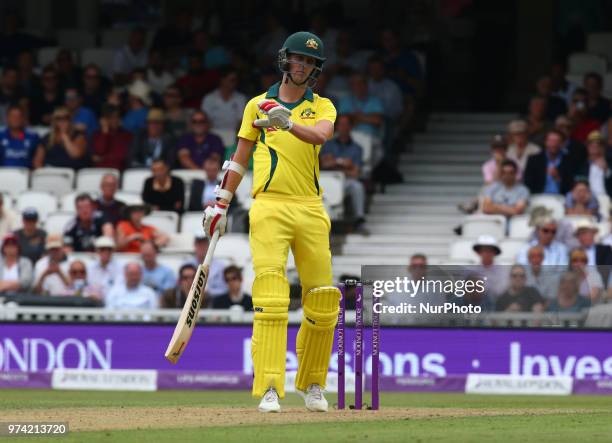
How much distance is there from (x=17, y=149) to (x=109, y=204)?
6.51 ft

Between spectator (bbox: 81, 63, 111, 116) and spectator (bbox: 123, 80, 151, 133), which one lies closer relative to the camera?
spectator (bbox: 123, 80, 151, 133)

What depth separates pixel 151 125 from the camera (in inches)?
665

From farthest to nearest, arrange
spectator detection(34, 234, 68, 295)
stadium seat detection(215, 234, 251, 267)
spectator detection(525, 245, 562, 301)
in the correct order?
stadium seat detection(215, 234, 251, 267)
spectator detection(34, 234, 68, 295)
spectator detection(525, 245, 562, 301)

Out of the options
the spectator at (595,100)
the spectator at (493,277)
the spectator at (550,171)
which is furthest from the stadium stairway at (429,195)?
the spectator at (493,277)

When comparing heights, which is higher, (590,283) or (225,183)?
(225,183)

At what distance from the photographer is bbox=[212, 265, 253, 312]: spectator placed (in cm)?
1392

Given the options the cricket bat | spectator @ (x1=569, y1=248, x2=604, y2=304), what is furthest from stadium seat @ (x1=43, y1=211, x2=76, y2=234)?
the cricket bat

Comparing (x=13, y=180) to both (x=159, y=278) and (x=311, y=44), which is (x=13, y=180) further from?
(x=311, y=44)

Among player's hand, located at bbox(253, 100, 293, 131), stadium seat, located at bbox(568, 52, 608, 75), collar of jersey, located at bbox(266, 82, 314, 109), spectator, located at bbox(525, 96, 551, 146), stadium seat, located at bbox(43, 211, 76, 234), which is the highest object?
stadium seat, located at bbox(568, 52, 608, 75)

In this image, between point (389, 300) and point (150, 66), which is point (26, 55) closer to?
point (150, 66)

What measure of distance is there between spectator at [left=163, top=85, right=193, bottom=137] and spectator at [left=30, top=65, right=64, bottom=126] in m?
1.36

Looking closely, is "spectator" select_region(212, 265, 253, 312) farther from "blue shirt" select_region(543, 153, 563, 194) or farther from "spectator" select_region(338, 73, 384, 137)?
"spectator" select_region(338, 73, 384, 137)

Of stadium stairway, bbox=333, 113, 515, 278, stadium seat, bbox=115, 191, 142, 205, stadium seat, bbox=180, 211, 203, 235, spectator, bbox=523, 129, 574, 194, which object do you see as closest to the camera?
spectator, bbox=523, 129, 574, 194

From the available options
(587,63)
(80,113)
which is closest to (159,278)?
(80,113)
